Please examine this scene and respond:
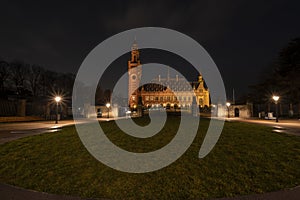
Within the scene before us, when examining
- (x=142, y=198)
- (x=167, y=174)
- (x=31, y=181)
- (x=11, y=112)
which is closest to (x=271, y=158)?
(x=167, y=174)

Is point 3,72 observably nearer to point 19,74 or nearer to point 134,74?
point 19,74

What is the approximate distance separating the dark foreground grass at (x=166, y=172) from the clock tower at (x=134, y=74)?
9959 cm

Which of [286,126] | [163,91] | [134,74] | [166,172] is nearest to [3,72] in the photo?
[166,172]

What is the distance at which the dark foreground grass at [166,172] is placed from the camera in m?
5.34

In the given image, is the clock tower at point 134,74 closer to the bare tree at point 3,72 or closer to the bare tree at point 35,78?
the bare tree at point 35,78

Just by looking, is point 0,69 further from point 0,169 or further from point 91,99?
point 0,169

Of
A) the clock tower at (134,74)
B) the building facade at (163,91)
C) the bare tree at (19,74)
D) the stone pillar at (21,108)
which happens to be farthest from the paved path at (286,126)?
the clock tower at (134,74)

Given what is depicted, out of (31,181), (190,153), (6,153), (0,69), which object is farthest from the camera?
(0,69)

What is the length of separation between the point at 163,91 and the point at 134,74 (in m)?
23.1

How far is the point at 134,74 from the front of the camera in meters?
108

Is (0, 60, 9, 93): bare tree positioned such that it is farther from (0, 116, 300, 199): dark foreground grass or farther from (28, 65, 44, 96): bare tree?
(0, 116, 300, 199): dark foreground grass

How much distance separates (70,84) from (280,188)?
201 feet

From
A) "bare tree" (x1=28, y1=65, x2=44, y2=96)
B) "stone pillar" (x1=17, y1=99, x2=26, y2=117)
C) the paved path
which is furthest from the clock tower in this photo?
the paved path

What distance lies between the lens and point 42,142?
32.7ft
